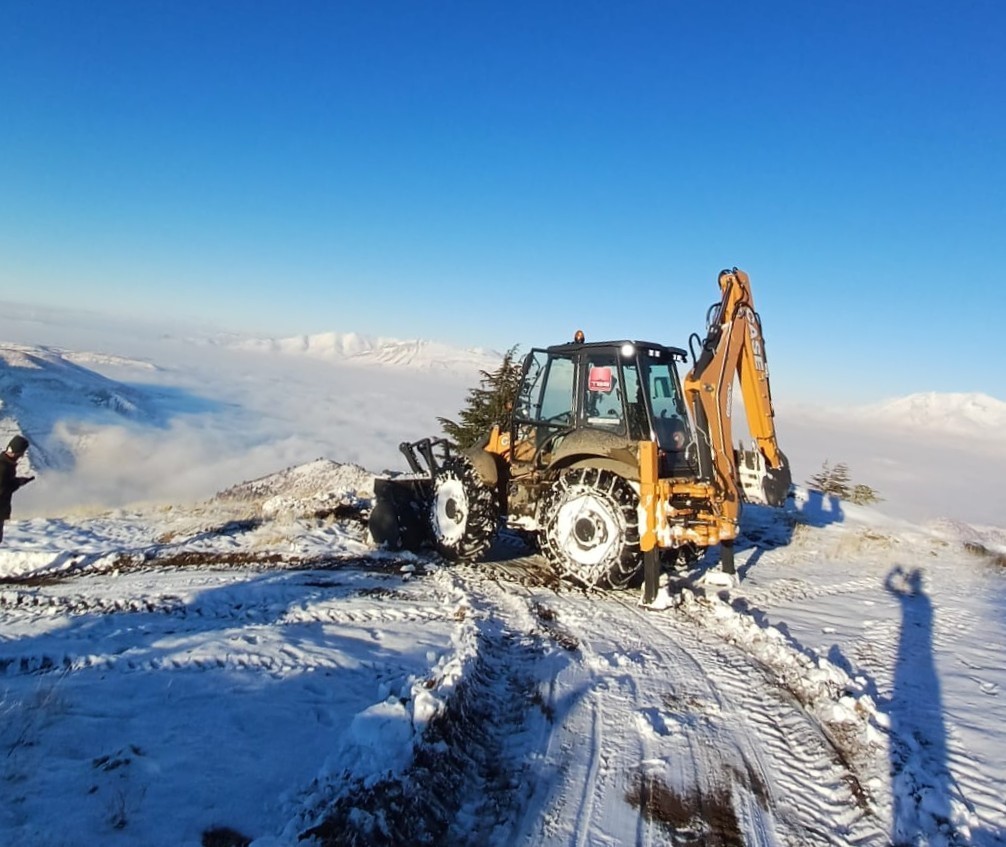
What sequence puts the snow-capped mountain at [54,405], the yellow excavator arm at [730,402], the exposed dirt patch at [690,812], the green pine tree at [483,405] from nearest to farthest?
the exposed dirt patch at [690,812] → the yellow excavator arm at [730,402] → the green pine tree at [483,405] → the snow-capped mountain at [54,405]

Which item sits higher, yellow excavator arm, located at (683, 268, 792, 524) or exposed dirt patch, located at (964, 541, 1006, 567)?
yellow excavator arm, located at (683, 268, 792, 524)

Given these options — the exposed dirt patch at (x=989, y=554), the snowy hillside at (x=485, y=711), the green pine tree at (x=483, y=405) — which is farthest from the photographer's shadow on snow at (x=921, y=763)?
the green pine tree at (x=483, y=405)

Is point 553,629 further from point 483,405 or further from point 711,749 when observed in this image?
point 483,405

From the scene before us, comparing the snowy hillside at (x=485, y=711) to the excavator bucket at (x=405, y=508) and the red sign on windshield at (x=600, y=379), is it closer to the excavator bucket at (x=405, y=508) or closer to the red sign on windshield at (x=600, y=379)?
the excavator bucket at (x=405, y=508)

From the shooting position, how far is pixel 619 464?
7434 mm

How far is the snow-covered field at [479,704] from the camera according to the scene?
9.66 ft

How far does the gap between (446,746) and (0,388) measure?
12078 centimetres

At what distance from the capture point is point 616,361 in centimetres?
795

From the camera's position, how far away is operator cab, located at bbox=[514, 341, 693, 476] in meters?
7.80

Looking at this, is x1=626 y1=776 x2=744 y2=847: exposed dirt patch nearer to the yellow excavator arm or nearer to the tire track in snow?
the tire track in snow

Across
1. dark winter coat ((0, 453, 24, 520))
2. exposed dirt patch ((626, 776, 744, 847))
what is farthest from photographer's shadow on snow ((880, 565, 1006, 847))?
dark winter coat ((0, 453, 24, 520))

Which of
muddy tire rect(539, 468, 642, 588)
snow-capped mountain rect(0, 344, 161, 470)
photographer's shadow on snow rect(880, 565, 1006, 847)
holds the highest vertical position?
muddy tire rect(539, 468, 642, 588)

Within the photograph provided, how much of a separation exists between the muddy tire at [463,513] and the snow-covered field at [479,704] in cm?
32

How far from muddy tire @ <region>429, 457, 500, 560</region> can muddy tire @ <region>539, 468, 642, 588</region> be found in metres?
1.01
